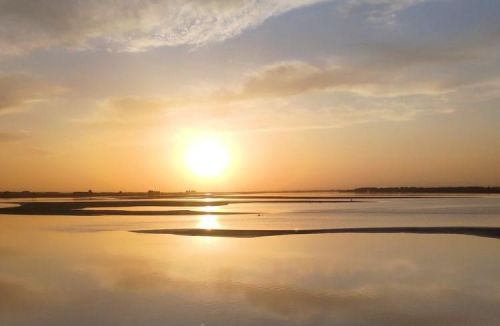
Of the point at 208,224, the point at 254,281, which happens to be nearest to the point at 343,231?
the point at 208,224

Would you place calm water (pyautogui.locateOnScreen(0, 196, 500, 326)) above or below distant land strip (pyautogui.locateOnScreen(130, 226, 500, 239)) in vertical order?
below

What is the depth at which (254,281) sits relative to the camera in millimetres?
15867

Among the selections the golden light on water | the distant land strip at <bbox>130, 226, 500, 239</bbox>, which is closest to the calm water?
the distant land strip at <bbox>130, 226, 500, 239</bbox>

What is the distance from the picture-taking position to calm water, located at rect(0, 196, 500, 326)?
1183cm

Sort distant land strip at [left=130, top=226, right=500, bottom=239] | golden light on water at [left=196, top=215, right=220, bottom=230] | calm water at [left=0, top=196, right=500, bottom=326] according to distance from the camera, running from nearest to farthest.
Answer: calm water at [left=0, top=196, right=500, bottom=326], distant land strip at [left=130, top=226, right=500, bottom=239], golden light on water at [left=196, top=215, right=220, bottom=230]

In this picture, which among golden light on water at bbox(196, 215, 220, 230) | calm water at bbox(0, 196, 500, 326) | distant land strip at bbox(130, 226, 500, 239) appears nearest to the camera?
calm water at bbox(0, 196, 500, 326)

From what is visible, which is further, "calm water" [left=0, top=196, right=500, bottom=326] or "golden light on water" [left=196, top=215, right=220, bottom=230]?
"golden light on water" [left=196, top=215, right=220, bottom=230]

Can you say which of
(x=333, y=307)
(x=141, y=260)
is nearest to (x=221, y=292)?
(x=333, y=307)

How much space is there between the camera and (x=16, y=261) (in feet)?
66.4

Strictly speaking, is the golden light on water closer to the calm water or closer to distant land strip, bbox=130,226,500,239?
distant land strip, bbox=130,226,500,239

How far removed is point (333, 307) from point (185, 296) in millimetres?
4306

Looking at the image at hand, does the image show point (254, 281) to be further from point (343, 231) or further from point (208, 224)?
point (208, 224)

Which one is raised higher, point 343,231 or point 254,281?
point 343,231

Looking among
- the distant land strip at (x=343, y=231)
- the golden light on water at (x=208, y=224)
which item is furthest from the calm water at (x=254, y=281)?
the golden light on water at (x=208, y=224)
